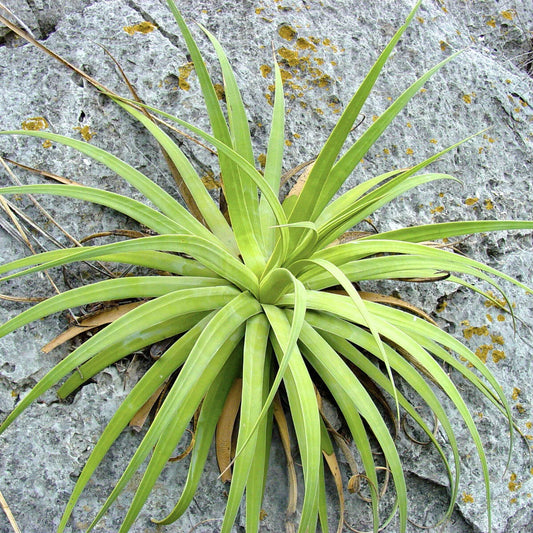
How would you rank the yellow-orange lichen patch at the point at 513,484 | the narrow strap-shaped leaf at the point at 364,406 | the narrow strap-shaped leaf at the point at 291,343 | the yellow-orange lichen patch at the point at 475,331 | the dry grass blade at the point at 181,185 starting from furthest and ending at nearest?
the yellow-orange lichen patch at the point at 475,331
the yellow-orange lichen patch at the point at 513,484
the dry grass blade at the point at 181,185
the narrow strap-shaped leaf at the point at 364,406
the narrow strap-shaped leaf at the point at 291,343

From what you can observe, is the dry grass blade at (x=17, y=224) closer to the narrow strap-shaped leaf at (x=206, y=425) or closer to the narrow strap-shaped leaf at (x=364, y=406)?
the narrow strap-shaped leaf at (x=206, y=425)

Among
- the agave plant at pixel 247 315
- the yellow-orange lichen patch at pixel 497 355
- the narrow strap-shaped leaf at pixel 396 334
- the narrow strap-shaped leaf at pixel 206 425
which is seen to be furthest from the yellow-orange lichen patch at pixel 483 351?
the narrow strap-shaped leaf at pixel 206 425

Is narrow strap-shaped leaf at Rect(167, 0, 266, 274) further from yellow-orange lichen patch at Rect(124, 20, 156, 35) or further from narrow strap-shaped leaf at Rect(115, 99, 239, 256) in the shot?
yellow-orange lichen patch at Rect(124, 20, 156, 35)

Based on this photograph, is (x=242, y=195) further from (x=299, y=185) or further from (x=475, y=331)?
(x=475, y=331)

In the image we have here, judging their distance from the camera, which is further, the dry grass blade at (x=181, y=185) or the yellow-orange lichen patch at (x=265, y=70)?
the yellow-orange lichen patch at (x=265, y=70)

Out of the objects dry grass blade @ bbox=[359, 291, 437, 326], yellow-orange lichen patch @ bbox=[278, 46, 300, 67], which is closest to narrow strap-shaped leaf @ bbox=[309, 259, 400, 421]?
dry grass blade @ bbox=[359, 291, 437, 326]

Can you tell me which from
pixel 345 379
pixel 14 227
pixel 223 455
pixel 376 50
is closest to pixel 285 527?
pixel 223 455

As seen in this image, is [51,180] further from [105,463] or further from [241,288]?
[105,463]
